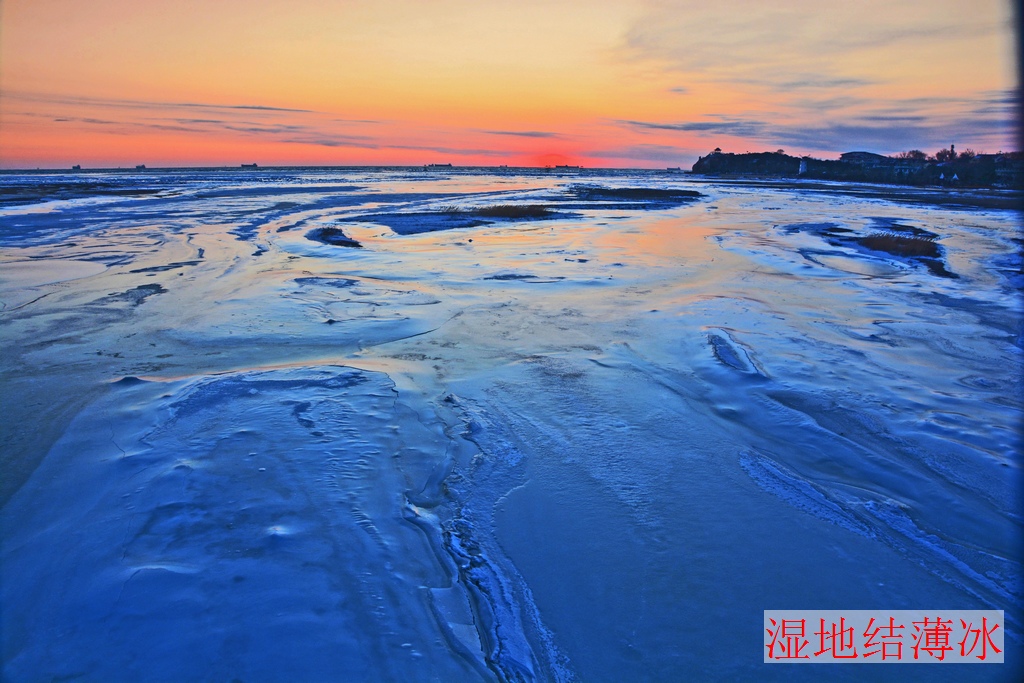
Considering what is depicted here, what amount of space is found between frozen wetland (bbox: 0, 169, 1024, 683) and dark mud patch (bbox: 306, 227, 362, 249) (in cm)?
558

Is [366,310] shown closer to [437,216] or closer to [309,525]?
[309,525]

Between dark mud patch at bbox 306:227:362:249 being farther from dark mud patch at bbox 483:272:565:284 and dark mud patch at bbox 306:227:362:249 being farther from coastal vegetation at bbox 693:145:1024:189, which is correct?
coastal vegetation at bbox 693:145:1024:189

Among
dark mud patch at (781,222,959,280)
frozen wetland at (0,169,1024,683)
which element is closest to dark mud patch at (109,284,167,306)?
frozen wetland at (0,169,1024,683)

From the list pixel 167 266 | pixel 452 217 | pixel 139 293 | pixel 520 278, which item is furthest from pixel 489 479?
pixel 452 217

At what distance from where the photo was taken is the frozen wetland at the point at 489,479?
101 inches

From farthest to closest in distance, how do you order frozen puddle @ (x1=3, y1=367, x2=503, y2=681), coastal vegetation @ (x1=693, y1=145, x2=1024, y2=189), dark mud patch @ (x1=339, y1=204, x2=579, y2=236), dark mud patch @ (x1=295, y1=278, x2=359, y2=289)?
coastal vegetation @ (x1=693, y1=145, x2=1024, y2=189), dark mud patch @ (x1=339, y1=204, x2=579, y2=236), dark mud patch @ (x1=295, y1=278, x2=359, y2=289), frozen puddle @ (x1=3, y1=367, x2=503, y2=681)

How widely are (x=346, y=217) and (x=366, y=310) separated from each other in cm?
1439

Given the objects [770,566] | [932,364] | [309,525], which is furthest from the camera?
[932,364]

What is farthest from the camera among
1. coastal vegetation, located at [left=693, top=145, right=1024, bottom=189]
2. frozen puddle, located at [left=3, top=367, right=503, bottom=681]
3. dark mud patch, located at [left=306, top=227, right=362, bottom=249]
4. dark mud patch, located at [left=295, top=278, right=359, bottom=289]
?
coastal vegetation, located at [left=693, top=145, right=1024, bottom=189]

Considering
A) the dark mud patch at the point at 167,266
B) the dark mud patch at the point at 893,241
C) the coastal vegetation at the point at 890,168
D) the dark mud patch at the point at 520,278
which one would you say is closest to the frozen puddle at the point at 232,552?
the dark mud patch at the point at 520,278

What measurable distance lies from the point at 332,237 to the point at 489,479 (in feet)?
43.4

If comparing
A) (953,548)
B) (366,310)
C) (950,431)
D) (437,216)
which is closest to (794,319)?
(950,431)

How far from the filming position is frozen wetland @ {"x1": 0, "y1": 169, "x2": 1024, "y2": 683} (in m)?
2.56

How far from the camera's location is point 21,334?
22.1ft
